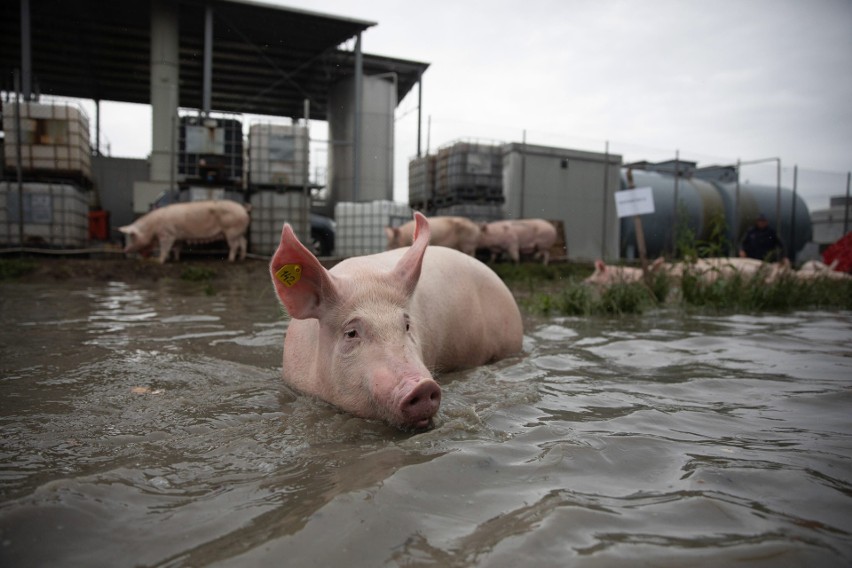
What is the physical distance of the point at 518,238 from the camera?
14109 millimetres

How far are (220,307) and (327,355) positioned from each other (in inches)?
154

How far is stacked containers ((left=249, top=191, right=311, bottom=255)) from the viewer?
11.6 metres

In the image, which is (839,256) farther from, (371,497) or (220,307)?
(371,497)

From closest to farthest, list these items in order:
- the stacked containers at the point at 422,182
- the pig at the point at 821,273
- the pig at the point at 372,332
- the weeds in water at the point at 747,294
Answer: the pig at the point at 372,332
the weeds in water at the point at 747,294
the pig at the point at 821,273
the stacked containers at the point at 422,182

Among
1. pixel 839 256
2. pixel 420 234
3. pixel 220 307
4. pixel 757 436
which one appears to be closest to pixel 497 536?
pixel 757 436

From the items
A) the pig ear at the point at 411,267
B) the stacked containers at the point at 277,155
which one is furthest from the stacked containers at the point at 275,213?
the pig ear at the point at 411,267

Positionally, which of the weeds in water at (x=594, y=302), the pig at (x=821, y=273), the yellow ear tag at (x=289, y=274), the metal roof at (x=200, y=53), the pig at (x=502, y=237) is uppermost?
the metal roof at (x=200, y=53)

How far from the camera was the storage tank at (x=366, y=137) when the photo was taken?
49.0 feet

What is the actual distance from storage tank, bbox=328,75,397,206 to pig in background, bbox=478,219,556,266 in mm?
2720

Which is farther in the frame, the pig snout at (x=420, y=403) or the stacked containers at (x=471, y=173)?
the stacked containers at (x=471, y=173)

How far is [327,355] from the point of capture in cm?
247

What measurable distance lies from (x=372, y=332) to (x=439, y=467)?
777 mm

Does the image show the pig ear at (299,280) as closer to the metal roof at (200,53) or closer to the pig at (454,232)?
the pig at (454,232)

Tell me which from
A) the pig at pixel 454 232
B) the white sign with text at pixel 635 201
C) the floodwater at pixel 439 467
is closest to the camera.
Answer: the floodwater at pixel 439 467
